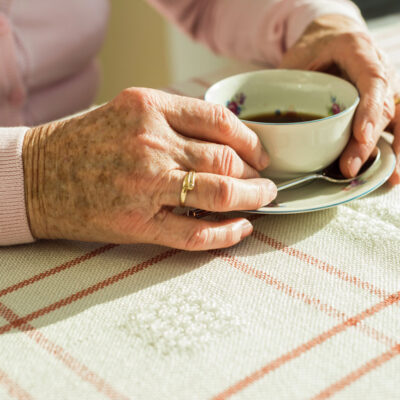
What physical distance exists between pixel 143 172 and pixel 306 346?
247 mm

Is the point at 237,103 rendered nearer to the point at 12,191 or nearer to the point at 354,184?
the point at 354,184

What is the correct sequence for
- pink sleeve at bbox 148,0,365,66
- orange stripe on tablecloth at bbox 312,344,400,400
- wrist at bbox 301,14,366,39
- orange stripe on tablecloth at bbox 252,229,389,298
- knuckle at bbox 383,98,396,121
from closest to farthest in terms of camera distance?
orange stripe on tablecloth at bbox 312,344,400,400
orange stripe on tablecloth at bbox 252,229,389,298
knuckle at bbox 383,98,396,121
wrist at bbox 301,14,366,39
pink sleeve at bbox 148,0,365,66

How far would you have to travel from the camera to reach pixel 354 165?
0.67 metres

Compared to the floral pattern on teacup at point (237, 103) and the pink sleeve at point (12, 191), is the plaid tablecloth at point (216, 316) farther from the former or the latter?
the floral pattern on teacup at point (237, 103)

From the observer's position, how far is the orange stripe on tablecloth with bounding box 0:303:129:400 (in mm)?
413

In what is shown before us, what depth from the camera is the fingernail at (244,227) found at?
58 cm

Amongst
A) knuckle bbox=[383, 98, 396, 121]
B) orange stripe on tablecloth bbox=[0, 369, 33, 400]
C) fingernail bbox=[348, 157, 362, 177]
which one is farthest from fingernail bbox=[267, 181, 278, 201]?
orange stripe on tablecloth bbox=[0, 369, 33, 400]

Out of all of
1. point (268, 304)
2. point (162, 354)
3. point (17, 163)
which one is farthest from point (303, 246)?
point (17, 163)

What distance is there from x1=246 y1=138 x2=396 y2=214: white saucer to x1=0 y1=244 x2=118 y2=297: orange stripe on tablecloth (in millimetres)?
175

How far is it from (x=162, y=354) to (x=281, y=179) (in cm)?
31

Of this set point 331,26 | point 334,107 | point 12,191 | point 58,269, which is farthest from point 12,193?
point 331,26

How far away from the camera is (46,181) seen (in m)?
0.60

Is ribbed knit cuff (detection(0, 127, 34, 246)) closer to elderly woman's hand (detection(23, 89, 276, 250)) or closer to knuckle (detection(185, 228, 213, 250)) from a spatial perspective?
elderly woman's hand (detection(23, 89, 276, 250))

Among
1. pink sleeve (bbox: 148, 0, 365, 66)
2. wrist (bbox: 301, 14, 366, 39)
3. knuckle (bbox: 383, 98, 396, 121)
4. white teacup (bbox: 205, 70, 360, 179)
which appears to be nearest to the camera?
white teacup (bbox: 205, 70, 360, 179)
